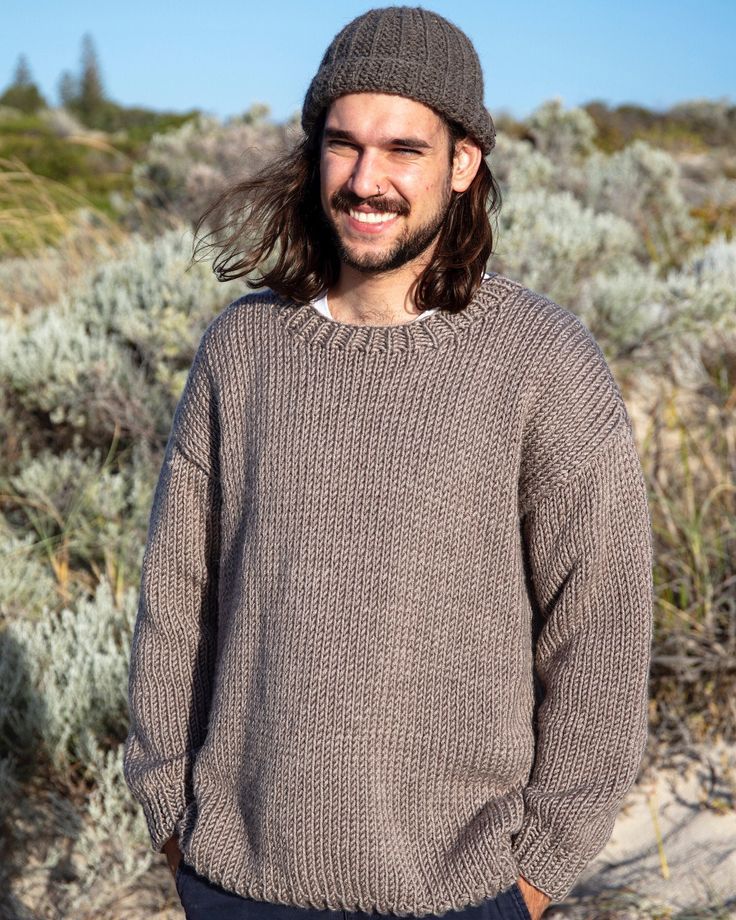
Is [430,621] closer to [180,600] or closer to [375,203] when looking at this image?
[180,600]

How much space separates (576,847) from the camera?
1.72 meters

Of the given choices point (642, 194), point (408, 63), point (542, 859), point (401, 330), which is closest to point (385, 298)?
point (401, 330)

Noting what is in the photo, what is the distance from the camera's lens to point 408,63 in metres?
1.66

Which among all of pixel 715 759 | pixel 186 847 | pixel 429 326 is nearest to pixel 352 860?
pixel 186 847

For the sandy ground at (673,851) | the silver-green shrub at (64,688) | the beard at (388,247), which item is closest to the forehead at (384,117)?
the beard at (388,247)

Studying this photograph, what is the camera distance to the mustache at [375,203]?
5.65 feet

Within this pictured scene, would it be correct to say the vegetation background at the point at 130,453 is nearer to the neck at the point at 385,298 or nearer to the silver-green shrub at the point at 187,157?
the silver-green shrub at the point at 187,157

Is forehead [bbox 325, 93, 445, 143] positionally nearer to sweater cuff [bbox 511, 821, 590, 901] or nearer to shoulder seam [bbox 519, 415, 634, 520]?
shoulder seam [bbox 519, 415, 634, 520]

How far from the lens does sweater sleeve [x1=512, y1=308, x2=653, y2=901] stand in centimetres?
170

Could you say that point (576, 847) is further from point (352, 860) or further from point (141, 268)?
point (141, 268)

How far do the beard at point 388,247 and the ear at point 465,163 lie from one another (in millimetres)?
66

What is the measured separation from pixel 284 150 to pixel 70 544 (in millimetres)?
2505

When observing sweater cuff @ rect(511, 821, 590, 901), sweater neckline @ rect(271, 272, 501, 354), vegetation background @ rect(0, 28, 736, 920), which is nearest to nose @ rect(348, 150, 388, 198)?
sweater neckline @ rect(271, 272, 501, 354)

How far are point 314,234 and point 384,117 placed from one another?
14.4 inches
